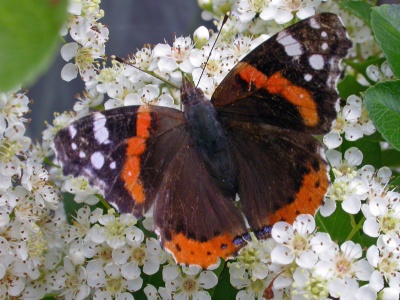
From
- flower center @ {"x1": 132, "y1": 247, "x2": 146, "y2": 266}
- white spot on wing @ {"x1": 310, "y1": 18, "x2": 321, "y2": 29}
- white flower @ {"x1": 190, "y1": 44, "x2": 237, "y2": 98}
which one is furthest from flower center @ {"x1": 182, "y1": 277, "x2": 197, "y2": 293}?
white spot on wing @ {"x1": 310, "y1": 18, "x2": 321, "y2": 29}

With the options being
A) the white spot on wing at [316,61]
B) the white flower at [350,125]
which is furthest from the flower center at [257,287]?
the white spot on wing at [316,61]

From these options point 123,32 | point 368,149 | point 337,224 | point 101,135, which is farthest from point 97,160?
point 123,32

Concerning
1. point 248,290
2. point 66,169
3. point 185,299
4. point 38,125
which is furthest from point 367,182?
point 38,125

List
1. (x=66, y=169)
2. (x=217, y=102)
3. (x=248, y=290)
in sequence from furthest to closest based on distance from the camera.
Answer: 1. (x=217, y=102)
2. (x=248, y=290)
3. (x=66, y=169)

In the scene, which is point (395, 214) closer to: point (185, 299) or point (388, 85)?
point (388, 85)

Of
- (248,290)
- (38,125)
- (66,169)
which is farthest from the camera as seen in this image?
(38,125)

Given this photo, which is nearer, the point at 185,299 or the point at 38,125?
the point at 185,299

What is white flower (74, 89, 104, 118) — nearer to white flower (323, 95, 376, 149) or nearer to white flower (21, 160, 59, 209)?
white flower (21, 160, 59, 209)
